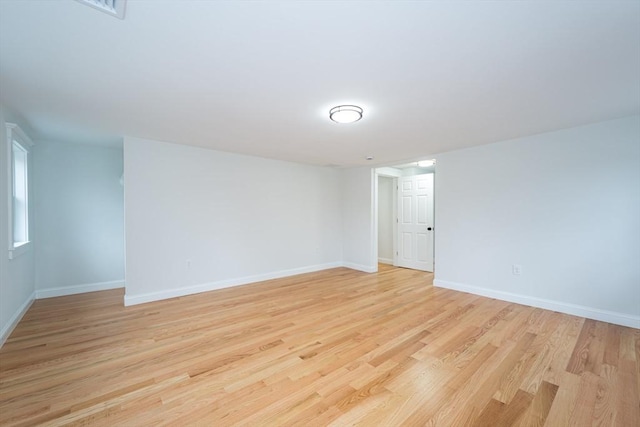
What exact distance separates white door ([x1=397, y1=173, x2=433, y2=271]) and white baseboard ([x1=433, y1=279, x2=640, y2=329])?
1.36m

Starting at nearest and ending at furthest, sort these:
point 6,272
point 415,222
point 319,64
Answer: point 319,64
point 6,272
point 415,222

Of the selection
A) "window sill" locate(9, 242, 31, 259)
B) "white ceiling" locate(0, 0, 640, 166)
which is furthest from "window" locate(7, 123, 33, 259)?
"white ceiling" locate(0, 0, 640, 166)

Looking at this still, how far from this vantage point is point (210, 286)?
417 centimetres

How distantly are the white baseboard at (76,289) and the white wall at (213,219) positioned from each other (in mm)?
1224

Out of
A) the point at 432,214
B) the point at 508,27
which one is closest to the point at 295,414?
the point at 508,27

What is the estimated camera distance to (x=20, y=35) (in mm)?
1498

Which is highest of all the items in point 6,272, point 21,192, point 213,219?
point 21,192

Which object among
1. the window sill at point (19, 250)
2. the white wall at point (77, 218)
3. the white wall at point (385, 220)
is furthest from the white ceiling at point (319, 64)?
the white wall at point (385, 220)

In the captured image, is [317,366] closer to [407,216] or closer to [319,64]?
[319,64]

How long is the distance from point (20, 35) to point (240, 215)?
128 inches

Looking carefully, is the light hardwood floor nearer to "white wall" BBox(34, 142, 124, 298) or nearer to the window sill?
"white wall" BBox(34, 142, 124, 298)

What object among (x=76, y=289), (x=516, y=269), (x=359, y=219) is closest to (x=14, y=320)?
(x=76, y=289)

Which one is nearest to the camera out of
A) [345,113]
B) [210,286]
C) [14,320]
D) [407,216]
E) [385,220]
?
[345,113]

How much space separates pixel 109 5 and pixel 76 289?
4521mm
